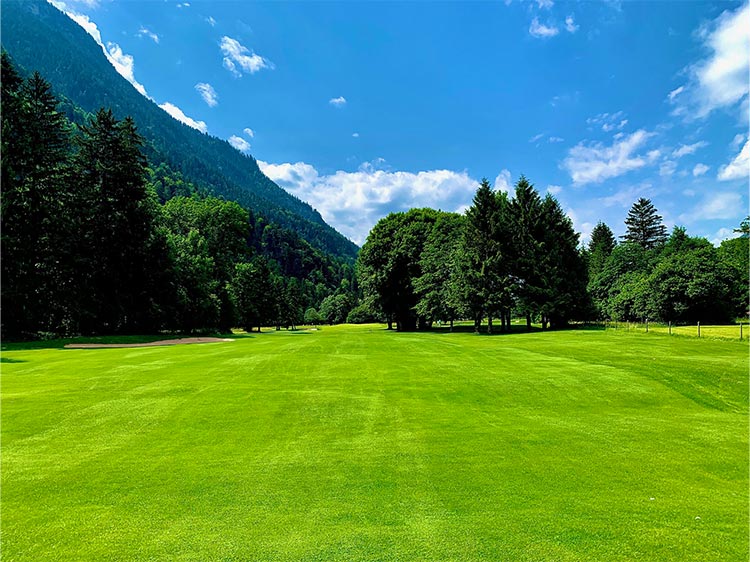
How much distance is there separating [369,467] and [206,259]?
4796cm

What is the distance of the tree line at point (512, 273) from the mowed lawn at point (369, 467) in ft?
110

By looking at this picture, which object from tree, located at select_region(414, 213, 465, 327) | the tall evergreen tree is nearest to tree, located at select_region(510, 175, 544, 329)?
tree, located at select_region(414, 213, 465, 327)

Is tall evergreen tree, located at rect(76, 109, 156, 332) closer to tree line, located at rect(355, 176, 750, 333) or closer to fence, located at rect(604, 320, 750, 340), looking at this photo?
tree line, located at rect(355, 176, 750, 333)

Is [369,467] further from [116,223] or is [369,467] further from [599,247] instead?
[599,247]

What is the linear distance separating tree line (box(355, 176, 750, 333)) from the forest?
18 cm

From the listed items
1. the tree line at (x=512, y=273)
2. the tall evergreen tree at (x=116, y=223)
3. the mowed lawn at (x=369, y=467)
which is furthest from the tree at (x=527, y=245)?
the tall evergreen tree at (x=116, y=223)

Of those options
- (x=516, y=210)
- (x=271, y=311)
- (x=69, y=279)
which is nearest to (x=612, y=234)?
(x=516, y=210)

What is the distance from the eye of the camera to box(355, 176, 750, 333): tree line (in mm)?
46000

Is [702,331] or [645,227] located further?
[645,227]

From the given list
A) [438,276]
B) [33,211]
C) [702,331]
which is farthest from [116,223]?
[702,331]

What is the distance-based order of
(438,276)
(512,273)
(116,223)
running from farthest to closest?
(438,276), (512,273), (116,223)

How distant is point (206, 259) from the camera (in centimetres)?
4916

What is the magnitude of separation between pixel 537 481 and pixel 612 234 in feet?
379

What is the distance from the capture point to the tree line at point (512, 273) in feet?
151
